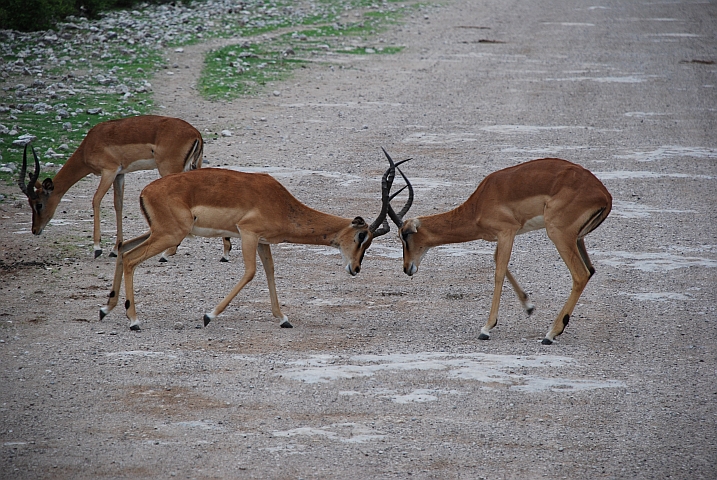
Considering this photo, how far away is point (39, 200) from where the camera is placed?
35.8ft

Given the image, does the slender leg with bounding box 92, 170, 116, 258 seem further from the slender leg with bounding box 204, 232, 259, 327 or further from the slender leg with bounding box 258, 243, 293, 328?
the slender leg with bounding box 204, 232, 259, 327

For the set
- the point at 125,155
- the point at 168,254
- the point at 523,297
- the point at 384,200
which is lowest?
the point at 168,254

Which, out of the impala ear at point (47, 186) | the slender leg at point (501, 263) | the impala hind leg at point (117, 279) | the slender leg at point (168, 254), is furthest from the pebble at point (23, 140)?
the slender leg at point (501, 263)

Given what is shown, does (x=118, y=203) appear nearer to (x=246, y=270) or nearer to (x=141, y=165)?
(x=141, y=165)

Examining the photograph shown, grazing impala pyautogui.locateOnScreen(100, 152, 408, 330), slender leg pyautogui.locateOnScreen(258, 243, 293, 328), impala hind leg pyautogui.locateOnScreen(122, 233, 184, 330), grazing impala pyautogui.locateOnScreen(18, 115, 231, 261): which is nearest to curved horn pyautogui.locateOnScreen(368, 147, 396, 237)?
grazing impala pyautogui.locateOnScreen(100, 152, 408, 330)

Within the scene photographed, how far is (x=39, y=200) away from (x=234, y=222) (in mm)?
3477

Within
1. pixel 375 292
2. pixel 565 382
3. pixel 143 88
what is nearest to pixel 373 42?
pixel 143 88

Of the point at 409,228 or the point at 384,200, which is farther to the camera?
the point at 409,228

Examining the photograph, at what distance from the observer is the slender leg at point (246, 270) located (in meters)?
8.34

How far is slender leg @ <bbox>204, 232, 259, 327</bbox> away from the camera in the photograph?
834cm

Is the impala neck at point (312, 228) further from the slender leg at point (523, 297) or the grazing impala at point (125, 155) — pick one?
the grazing impala at point (125, 155)

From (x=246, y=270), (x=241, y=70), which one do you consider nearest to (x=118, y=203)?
(x=246, y=270)

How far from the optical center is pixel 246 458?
585 cm

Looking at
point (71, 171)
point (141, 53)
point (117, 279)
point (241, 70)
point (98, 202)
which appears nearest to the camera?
point (117, 279)
